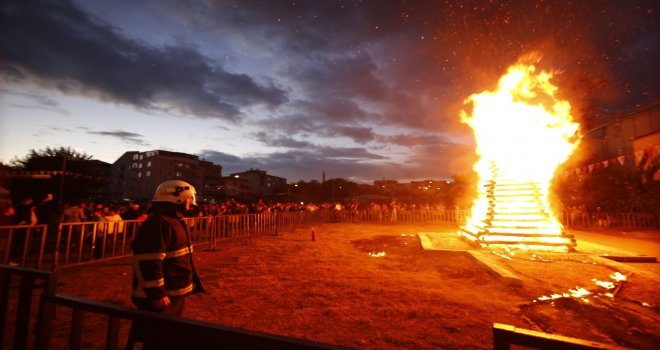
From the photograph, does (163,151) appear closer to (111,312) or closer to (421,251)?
(421,251)

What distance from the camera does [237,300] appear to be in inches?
245

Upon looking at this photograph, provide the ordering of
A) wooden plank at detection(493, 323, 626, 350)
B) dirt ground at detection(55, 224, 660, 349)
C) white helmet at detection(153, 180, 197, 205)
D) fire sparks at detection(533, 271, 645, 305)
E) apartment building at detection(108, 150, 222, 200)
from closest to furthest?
wooden plank at detection(493, 323, 626, 350) → white helmet at detection(153, 180, 197, 205) → dirt ground at detection(55, 224, 660, 349) → fire sparks at detection(533, 271, 645, 305) → apartment building at detection(108, 150, 222, 200)

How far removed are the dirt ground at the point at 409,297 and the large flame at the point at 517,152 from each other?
6.25ft

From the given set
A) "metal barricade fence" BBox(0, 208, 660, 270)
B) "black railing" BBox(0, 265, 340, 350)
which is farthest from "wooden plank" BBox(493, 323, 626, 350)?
"metal barricade fence" BBox(0, 208, 660, 270)

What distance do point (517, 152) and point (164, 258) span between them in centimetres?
1413

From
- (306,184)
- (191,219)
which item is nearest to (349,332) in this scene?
(191,219)

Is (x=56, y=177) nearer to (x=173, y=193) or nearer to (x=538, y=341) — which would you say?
(x=173, y=193)

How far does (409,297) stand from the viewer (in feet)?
20.7

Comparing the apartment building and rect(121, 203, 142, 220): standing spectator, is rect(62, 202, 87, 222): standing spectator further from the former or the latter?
the apartment building

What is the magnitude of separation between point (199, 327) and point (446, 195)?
163ft

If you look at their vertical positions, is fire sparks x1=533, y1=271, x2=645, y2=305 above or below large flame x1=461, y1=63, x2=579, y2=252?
below

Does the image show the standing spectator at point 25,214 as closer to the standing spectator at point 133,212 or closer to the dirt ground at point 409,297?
the standing spectator at point 133,212

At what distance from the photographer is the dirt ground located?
4.69 meters

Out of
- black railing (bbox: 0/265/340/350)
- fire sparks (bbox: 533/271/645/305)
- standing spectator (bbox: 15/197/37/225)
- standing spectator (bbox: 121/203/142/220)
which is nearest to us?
black railing (bbox: 0/265/340/350)
